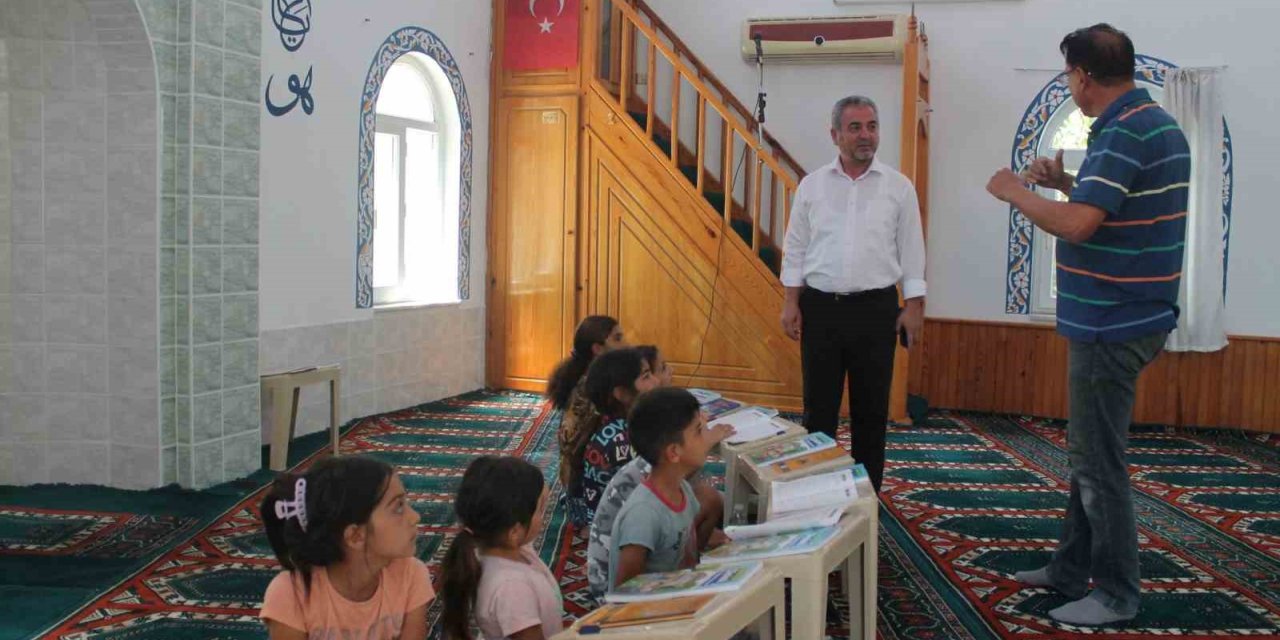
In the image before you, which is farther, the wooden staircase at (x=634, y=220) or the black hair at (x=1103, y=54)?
the wooden staircase at (x=634, y=220)

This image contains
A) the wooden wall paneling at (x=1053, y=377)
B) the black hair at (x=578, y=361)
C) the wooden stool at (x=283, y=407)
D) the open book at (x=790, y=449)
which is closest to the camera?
the open book at (x=790, y=449)

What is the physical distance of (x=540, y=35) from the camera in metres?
7.17

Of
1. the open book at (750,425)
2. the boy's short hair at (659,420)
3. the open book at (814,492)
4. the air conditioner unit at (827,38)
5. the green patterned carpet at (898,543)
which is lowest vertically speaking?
the green patterned carpet at (898,543)

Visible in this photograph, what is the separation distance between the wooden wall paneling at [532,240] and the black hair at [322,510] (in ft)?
17.0

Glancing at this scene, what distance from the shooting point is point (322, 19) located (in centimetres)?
557

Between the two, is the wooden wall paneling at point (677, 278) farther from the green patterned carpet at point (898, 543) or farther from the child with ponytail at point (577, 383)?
the child with ponytail at point (577, 383)

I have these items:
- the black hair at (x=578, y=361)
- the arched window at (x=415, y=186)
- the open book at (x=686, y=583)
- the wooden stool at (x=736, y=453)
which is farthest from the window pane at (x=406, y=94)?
the open book at (x=686, y=583)

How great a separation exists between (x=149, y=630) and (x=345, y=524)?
1.31m

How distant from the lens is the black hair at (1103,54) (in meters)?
2.76

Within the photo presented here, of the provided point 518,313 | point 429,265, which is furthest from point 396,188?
point 518,313

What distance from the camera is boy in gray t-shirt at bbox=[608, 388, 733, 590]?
2396 millimetres

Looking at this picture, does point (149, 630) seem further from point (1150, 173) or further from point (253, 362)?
point (1150, 173)

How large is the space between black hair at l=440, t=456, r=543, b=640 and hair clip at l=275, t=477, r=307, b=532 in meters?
0.32

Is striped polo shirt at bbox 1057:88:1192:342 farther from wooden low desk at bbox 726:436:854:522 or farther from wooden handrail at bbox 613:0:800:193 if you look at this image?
wooden handrail at bbox 613:0:800:193
